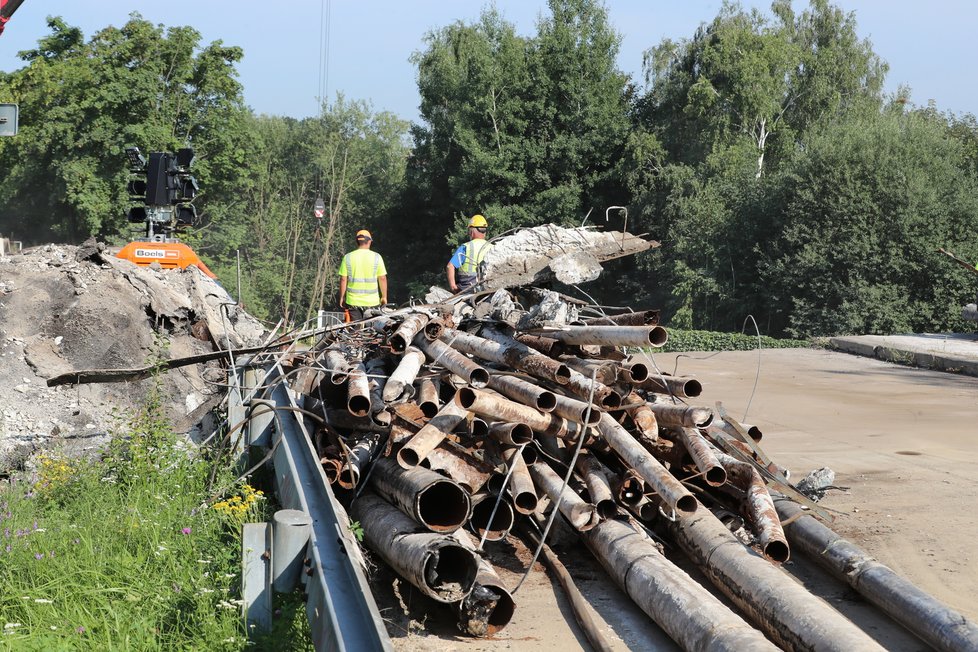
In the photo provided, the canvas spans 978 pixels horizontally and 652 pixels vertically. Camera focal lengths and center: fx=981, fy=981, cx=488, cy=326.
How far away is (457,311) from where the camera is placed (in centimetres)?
874

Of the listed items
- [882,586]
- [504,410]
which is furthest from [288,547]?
[882,586]

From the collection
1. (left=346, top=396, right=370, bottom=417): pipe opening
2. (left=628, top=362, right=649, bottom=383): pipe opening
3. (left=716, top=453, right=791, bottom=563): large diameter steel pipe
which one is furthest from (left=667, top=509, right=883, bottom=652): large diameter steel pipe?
(left=346, top=396, right=370, bottom=417): pipe opening

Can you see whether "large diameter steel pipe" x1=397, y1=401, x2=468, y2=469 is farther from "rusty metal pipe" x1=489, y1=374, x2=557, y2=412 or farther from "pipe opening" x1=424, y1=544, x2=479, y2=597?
"pipe opening" x1=424, y1=544, x2=479, y2=597

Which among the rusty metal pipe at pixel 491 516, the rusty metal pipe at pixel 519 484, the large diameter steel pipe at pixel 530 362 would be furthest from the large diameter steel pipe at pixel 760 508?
the rusty metal pipe at pixel 491 516

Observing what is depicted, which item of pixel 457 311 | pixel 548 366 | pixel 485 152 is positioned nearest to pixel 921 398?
pixel 457 311

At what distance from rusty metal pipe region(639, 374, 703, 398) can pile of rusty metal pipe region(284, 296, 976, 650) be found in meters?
0.01

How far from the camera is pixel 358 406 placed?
22.0ft

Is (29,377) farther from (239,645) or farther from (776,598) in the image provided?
(776,598)

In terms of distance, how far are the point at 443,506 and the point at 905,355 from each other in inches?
607

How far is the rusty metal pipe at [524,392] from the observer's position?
6336 millimetres

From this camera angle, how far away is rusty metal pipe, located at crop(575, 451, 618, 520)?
5.95m

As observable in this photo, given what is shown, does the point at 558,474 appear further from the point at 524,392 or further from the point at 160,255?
the point at 160,255

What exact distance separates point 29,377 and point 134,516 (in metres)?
3.61

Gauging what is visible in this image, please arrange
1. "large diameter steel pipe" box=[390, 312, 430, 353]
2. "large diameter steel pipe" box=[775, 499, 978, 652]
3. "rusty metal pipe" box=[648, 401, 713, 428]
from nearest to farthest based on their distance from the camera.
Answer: "large diameter steel pipe" box=[775, 499, 978, 652] → "rusty metal pipe" box=[648, 401, 713, 428] → "large diameter steel pipe" box=[390, 312, 430, 353]
